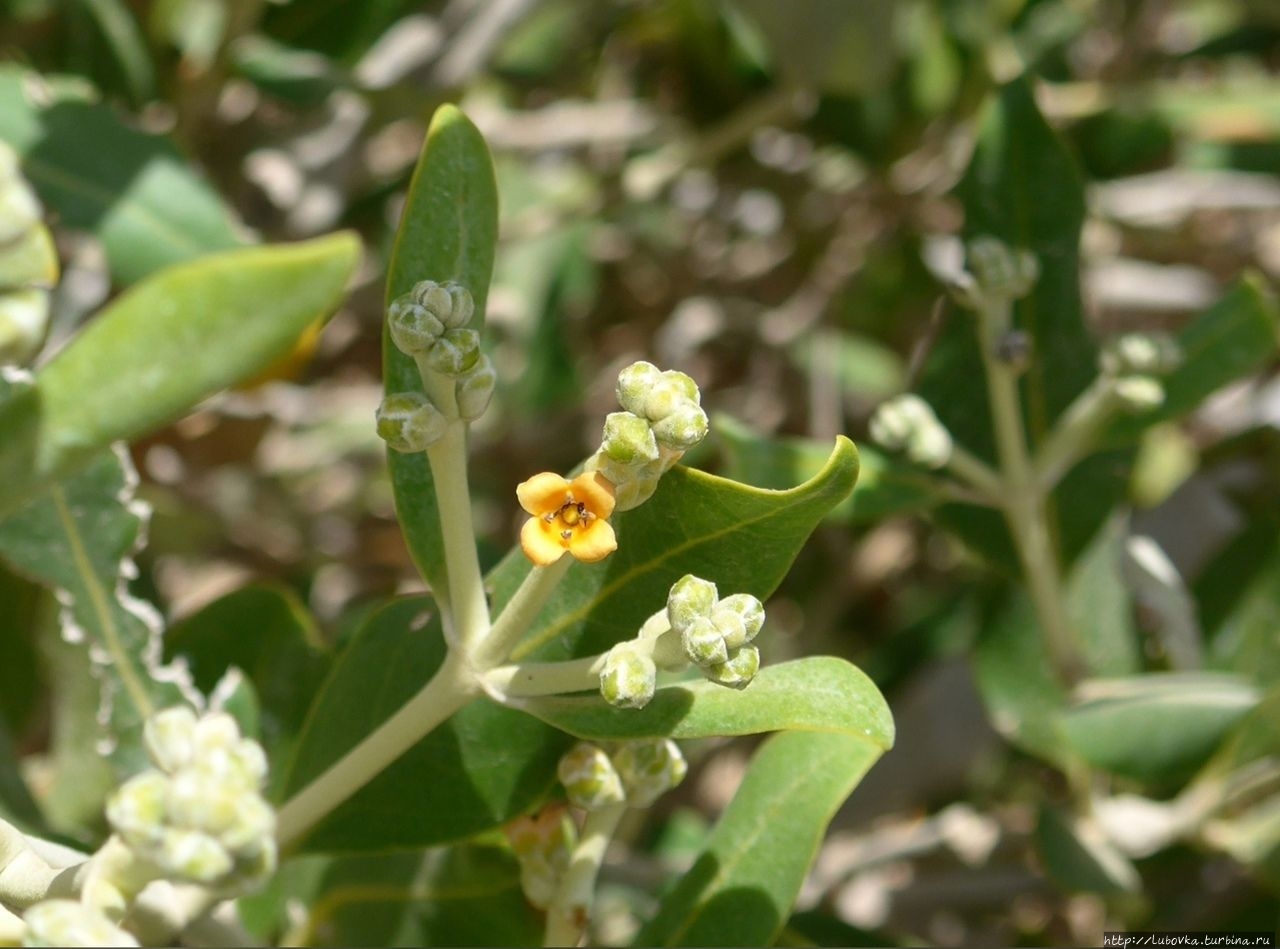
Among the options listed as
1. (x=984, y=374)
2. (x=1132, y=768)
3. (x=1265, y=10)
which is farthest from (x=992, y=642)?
(x=1265, y=10)

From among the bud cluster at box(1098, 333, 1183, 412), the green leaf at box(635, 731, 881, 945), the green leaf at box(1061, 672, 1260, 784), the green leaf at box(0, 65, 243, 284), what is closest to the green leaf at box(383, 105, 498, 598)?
the green leaf at box(635, 731, 881, 945)

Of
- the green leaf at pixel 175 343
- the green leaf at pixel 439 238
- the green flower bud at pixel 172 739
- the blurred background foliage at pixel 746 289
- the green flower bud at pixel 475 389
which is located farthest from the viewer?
→ the blurred background foliage at pixel 746 289

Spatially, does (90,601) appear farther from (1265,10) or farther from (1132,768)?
(1265,10)

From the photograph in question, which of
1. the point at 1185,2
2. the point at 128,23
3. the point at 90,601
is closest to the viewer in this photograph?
the point at 90,601

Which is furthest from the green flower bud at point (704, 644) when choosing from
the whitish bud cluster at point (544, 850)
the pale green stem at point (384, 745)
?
the whitish bud cluster at point (544, 850)

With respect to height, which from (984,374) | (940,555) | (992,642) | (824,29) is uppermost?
(824,29)

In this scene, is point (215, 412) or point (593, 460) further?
point (215, 412)

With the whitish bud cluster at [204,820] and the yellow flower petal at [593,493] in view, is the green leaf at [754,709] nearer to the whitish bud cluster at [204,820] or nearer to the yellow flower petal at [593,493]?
the yellow flower petal at [593,493]
